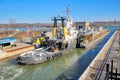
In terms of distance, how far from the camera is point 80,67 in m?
24.7

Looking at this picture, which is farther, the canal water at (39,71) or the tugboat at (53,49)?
the tugboat at (53,49)

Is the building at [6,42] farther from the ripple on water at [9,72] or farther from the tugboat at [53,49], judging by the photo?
the ripple on water at [9,72]

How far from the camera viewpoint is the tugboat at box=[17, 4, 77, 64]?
2702 centimetres

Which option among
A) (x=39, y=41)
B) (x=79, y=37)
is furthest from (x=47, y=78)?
(x=79, y=37)

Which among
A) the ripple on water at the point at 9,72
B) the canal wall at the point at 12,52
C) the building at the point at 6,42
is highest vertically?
the building at the point at 6,42

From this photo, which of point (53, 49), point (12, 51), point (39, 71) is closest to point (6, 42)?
point (12, 51)

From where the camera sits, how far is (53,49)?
32.7m

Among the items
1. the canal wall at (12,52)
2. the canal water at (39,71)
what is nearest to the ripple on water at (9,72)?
the canal water at (39,71)

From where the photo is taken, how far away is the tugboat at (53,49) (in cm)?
2702

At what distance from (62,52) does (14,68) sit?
1118 centimetres

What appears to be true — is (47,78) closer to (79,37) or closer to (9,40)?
(9,40)

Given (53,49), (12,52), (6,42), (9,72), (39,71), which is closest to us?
(9,72)

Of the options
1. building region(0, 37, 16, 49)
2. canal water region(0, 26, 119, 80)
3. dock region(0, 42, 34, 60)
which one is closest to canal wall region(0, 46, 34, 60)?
dock region(0, 42, 34, 60)

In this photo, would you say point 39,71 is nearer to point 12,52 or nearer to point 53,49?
point 53,49
